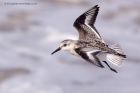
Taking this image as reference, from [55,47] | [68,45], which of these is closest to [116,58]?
[68,45]

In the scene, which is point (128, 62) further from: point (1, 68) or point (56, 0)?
point (56, 0)

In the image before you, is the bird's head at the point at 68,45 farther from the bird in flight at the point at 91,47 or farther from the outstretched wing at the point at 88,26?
the outstretched wing at the point at 88,26

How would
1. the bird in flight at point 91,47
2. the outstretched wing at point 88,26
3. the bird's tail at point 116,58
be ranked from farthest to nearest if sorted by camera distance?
1. the outstretched wing at point 88,26
2. the bird's tail at point 116,58
3. the bird in flight at point 91,47

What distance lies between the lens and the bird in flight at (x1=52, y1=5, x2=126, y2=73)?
3611 millimetres

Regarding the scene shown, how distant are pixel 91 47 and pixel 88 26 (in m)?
0.55

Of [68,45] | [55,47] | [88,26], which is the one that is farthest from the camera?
[55,47]

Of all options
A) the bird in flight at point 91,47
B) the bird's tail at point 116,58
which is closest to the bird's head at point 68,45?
the bird in flight at point 91,47

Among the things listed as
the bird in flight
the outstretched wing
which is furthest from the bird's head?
the outstretched wing

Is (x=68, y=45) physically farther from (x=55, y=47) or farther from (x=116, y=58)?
(x=55, y=47)

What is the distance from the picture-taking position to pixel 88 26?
4.35m

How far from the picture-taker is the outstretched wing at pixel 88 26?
4.22m

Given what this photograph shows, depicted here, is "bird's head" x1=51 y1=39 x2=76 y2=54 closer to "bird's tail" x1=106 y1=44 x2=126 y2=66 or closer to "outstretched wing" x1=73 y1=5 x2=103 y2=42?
"outstretched wing" x1=73 y1=5 x2=103 y2=42

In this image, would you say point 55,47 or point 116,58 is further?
point 55,47

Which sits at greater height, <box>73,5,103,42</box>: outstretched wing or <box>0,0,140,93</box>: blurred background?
<box>73,5,103,42</box>: outstretched wing
